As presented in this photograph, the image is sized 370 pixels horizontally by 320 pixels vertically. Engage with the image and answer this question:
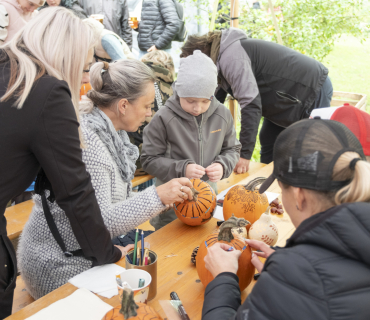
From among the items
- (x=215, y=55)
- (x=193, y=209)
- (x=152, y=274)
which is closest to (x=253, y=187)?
(x=193, y=209)

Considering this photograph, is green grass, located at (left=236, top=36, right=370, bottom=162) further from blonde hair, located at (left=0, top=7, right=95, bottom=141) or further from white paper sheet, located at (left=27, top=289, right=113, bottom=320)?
white paper sheet, located at (left=27, top=289, right=113, bottom=320)

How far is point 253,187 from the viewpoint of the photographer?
1.90m

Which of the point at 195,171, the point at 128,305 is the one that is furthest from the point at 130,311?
the point at 195,171

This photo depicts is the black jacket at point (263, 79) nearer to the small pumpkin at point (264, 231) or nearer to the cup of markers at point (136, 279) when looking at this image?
the small pumpkin at point (264, 231)

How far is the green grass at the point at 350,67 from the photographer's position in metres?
8.98

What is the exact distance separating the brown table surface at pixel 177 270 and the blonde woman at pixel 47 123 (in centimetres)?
24

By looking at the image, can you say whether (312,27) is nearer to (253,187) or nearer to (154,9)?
(154,9)

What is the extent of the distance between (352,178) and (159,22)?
5.19 m

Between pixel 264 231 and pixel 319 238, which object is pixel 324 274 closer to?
pixel 319 238

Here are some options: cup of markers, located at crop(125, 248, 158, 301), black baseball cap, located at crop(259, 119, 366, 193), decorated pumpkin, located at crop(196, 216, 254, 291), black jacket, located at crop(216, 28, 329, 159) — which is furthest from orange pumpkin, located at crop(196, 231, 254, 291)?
black jacket, located at crop(216, 28, 329, 159)

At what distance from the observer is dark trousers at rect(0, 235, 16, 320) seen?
141cm

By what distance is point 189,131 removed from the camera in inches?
97.7

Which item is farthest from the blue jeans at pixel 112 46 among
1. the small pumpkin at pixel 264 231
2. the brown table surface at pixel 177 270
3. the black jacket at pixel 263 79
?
the small pumpkin at pixel 264 231

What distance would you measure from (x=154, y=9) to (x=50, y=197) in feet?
15.3
